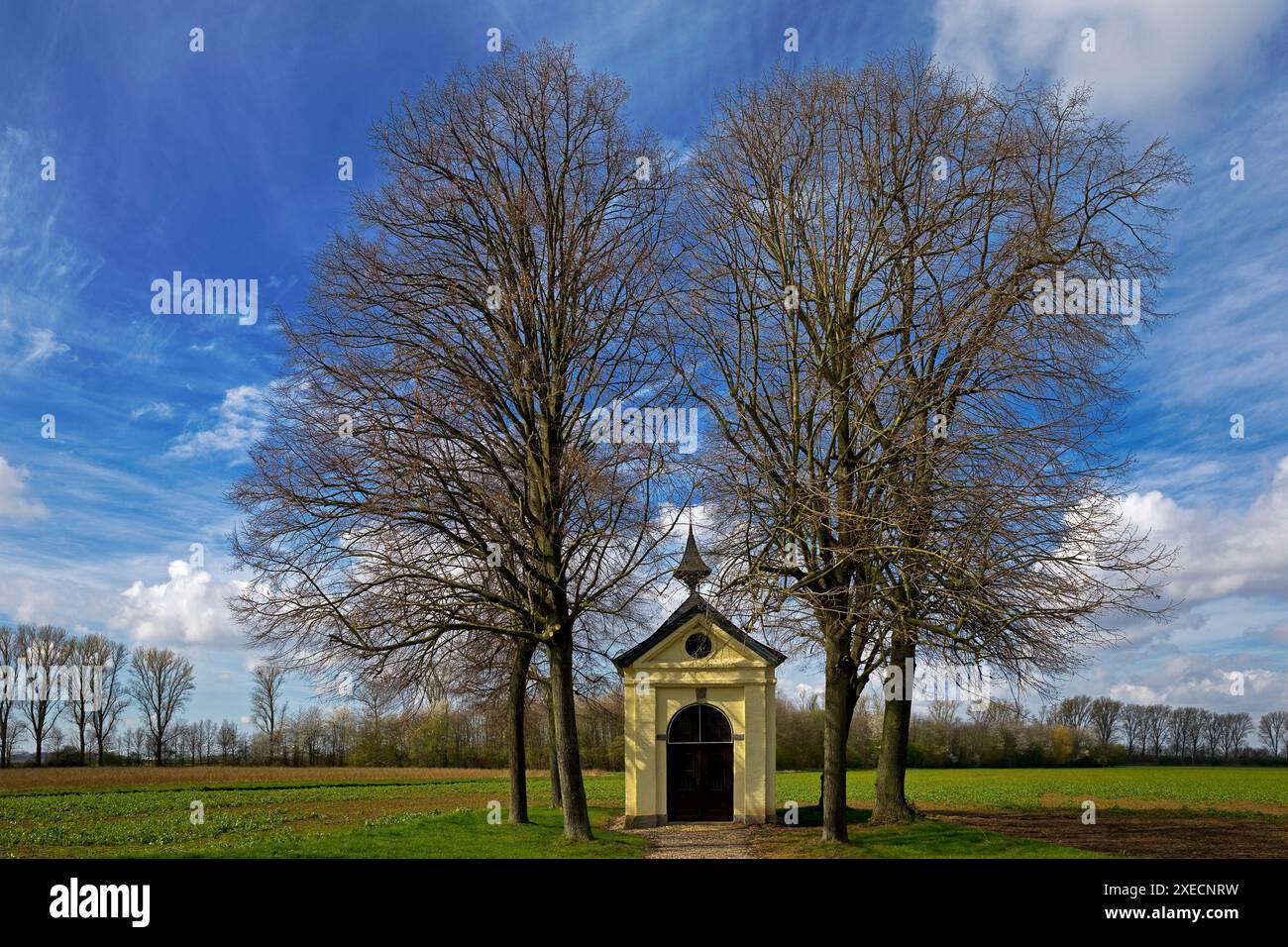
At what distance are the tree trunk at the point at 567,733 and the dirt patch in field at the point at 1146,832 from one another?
1140 centimetres

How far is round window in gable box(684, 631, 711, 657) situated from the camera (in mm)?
25391

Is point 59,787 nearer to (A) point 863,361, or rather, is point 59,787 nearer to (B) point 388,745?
(B) point 388,745

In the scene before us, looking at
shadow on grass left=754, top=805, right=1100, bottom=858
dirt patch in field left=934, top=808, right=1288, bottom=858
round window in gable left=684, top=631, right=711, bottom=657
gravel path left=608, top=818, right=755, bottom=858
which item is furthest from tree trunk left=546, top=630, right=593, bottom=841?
dirt patch in field left=934, top=808, right=1288, bottom=858

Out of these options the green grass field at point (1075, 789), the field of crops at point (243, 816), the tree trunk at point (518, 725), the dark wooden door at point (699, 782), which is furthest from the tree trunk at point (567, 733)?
the green grass field at point (1075, 789)

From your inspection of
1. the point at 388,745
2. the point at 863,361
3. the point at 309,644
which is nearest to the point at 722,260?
the point at 863,361

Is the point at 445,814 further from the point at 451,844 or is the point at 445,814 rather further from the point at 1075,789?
the point at 1075,789

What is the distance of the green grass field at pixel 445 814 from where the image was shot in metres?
18.7

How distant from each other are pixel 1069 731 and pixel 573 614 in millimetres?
72701

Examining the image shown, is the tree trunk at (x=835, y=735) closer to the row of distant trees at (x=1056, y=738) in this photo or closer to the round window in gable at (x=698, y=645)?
the round window in gable at (x=698, y=645)

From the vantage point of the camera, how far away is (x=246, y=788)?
48.7 metres

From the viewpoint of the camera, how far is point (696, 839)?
2170 cm

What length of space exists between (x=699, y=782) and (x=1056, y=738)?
61.7m

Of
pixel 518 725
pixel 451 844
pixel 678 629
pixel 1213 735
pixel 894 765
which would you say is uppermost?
pixel 678 629

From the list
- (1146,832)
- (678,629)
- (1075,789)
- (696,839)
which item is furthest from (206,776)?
(1146,832)
